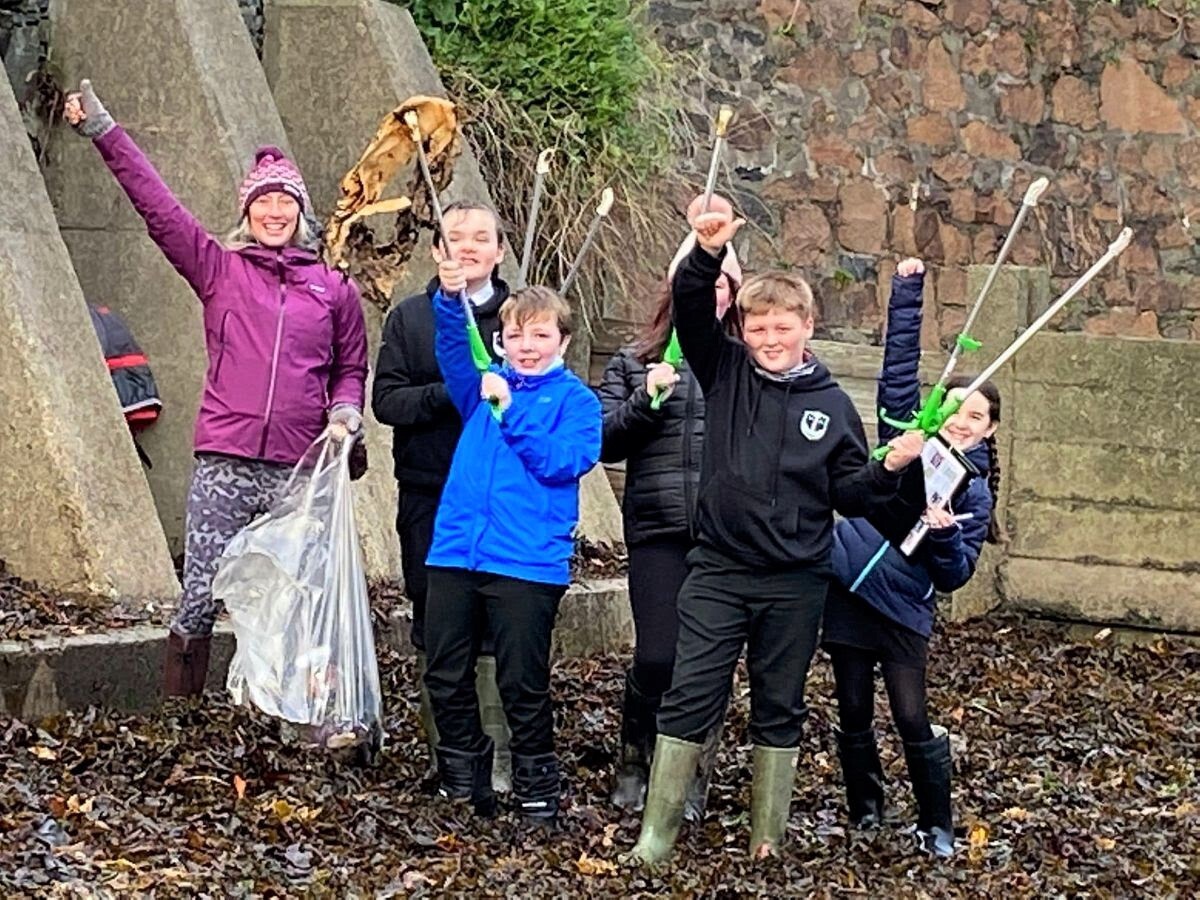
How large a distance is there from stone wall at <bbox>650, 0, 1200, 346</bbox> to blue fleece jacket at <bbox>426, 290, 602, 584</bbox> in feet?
19.4

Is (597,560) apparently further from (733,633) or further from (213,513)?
(733,633)

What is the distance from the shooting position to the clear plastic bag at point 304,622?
17.6ft

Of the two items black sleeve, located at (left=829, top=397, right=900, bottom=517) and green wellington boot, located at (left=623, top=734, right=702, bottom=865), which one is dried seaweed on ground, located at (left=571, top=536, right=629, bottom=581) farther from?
black sleeve, located at (left=829, top=397, right=900, bottom=517)

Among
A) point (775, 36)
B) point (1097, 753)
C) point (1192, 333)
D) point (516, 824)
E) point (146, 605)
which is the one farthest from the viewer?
point (1192, 333)

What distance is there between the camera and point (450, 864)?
4.86 meters

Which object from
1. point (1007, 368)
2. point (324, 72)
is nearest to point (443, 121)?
point (324, 72)

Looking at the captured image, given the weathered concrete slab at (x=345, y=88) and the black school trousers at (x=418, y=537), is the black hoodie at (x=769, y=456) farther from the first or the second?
the weathered concrete slab at (x=345, y=88)

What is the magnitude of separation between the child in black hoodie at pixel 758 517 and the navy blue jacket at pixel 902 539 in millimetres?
253

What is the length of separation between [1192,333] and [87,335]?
307 inches

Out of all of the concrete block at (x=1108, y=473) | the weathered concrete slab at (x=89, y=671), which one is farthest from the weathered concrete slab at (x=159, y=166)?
the concrete block at (x=1108, y=473)

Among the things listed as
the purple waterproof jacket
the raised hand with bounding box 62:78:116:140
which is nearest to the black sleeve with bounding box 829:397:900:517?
the purple waterproof jacket

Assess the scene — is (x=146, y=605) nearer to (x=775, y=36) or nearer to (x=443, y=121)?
(x=443, y=121)

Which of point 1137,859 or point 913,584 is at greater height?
point 913,584

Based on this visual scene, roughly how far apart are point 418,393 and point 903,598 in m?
1.25
